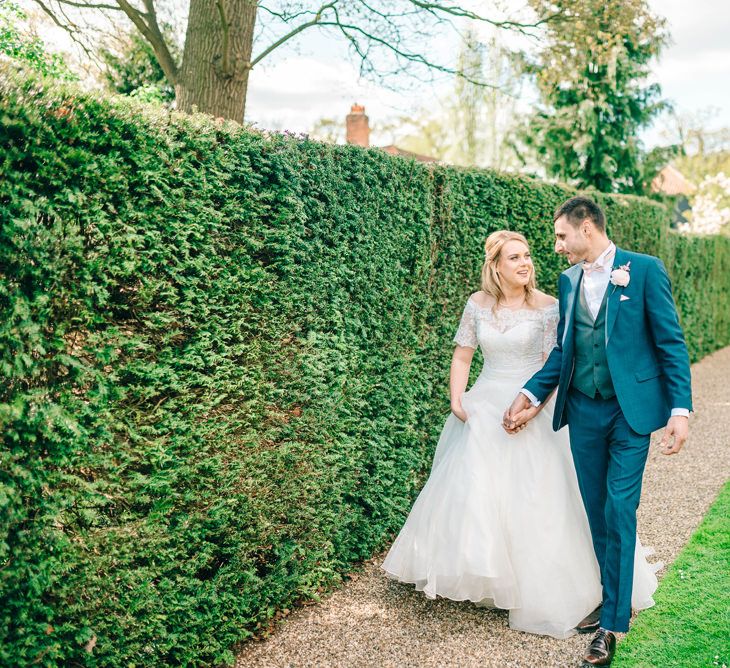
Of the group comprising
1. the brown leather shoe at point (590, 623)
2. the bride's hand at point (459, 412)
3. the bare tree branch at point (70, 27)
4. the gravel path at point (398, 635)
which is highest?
the bare tree branch at point (70, 27)

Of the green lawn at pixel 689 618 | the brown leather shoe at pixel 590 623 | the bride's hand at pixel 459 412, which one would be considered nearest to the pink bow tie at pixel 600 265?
the bride's hand at pixel 459 412

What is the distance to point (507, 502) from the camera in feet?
13.6

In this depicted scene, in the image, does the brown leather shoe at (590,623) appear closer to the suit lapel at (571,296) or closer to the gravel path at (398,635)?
the gravel path at (398,635)

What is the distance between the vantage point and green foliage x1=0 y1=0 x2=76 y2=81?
7.95 metres

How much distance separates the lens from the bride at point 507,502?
13.1ft

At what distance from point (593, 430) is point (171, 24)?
10981 mm

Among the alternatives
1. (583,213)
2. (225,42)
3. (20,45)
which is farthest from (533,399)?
(20,45)

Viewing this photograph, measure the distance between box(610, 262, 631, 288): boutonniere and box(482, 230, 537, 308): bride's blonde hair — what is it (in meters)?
0.85

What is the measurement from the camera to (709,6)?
151 feet

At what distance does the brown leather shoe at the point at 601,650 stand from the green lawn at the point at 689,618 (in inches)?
3.1

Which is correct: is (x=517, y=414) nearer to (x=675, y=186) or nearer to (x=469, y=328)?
(x=469, y=328)

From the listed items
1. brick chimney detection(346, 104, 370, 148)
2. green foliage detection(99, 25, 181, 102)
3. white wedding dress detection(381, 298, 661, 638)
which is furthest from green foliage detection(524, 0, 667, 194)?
white wedding dress detection(381, 298, 661, 638)

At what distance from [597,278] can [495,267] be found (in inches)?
32.4

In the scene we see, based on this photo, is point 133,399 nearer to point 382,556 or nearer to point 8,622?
point 8,622
